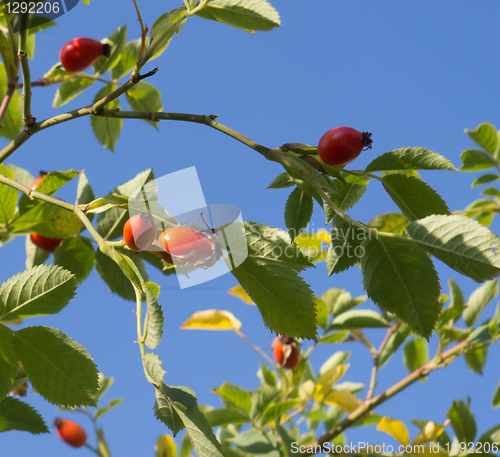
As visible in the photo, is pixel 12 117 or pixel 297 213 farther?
pixel 12 117

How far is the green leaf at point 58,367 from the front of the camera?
146 centimetres

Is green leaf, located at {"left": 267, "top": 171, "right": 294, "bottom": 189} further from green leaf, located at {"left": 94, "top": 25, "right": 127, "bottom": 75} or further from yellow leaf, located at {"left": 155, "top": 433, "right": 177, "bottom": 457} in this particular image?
yellow leaf, located at {"left": 155, "top": 433, "right": 177, "bottom": 457}

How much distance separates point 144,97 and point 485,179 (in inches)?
91.5

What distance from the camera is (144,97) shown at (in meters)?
2.66

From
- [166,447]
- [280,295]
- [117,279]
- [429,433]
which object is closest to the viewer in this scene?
[280,295]

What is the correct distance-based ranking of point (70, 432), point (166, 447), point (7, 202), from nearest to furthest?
point (7, 202)
point (166, 447)
point (70, 432)

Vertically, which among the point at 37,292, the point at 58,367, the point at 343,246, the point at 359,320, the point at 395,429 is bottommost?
the point at 395,429

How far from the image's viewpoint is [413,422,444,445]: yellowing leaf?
2.76 meters

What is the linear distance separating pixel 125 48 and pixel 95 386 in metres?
1.99

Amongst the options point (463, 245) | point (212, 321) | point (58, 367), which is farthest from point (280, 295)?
point (212, 321)

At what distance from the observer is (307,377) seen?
3568 mm

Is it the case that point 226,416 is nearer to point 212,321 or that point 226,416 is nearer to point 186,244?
point 212,321

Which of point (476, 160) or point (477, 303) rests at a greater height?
point (476, 160)

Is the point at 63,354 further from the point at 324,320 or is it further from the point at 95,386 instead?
the point at 324,320
